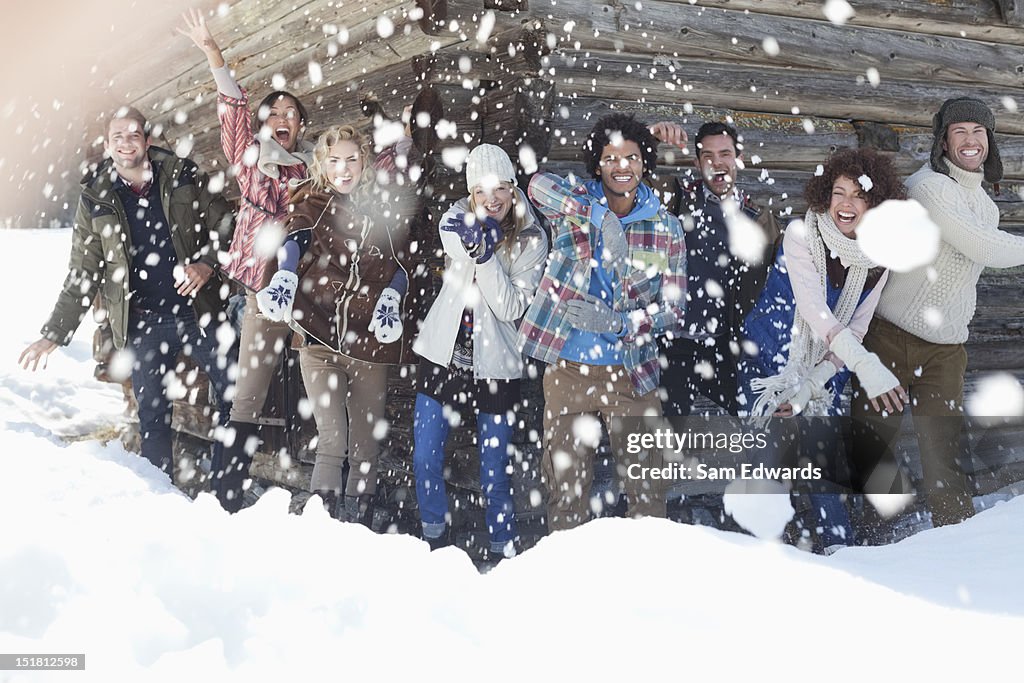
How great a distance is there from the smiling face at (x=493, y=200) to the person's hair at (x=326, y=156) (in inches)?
28.1

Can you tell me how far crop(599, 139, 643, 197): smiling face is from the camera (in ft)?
12.5

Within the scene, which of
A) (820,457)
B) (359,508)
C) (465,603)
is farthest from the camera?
(359,508)

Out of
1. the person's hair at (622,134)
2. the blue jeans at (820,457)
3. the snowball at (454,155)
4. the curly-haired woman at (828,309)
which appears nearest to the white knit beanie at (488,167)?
the person's hair at (622,134)

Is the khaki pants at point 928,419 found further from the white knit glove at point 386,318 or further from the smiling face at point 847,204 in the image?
the white knit glove at point 386,318

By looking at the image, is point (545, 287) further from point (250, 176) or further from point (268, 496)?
point (250, 176)

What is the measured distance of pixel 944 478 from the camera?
150 inches

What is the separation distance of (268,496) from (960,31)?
19.8ft

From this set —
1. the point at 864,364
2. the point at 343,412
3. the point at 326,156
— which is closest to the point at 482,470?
the point at 343,412

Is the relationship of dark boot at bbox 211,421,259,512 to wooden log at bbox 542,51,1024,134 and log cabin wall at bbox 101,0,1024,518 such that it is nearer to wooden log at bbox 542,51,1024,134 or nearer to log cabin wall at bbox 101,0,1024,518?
log cabin wall at bbox 101,0,1024,518

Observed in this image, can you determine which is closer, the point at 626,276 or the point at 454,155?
the point at 626,276

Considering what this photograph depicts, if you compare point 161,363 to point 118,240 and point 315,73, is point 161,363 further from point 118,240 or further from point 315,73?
point 315,73

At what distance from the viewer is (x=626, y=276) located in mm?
3842

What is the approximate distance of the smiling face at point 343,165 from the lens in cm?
413

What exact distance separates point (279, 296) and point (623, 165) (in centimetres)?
165
